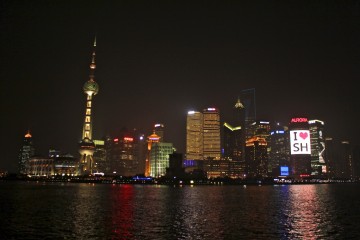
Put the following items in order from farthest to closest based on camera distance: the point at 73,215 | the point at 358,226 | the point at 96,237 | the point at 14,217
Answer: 1. the point at 73,215
2. the point at 14,217
3. the point at 358,226
4. the point at 96,237

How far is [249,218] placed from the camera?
6206 cm

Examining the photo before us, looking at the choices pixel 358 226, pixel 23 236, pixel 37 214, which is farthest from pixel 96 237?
pixel 358 226

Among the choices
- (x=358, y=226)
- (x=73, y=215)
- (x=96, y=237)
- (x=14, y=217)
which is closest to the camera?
(x=96, y=237)

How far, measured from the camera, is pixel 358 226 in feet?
179

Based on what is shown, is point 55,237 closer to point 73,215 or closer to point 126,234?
point 126,234

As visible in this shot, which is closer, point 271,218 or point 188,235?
point 188,235

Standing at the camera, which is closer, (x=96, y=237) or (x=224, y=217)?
(x=96, y=237)

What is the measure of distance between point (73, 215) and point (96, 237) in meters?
22.6

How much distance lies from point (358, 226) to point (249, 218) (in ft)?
55.3

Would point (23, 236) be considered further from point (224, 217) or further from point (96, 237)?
point (224, 217)

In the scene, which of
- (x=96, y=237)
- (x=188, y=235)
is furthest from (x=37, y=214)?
(x=188, y=235)

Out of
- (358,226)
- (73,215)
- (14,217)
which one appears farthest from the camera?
(73,215)

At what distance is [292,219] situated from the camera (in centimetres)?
6128

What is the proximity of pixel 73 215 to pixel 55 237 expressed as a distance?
2109 centimetres
